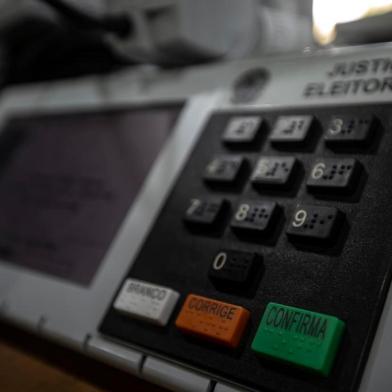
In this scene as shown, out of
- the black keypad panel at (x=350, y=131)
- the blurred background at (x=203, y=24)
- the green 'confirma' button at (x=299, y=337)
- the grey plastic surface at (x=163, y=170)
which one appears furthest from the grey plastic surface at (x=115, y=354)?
the blurred background at (x=203, y=24)

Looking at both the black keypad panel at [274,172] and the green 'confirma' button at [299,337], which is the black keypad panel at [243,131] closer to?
the black keypad panel at [274,172]

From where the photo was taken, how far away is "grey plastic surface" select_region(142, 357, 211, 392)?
343 mm

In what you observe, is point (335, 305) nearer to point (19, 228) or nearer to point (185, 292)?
point (185, 292)

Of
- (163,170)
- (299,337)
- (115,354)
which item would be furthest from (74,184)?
(299,337)

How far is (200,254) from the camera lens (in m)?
0.40

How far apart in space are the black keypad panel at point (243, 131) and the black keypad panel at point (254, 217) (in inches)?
2.6

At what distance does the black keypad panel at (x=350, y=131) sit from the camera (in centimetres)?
37

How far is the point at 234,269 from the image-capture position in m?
0.36

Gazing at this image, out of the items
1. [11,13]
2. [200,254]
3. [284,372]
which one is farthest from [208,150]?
[11,13]

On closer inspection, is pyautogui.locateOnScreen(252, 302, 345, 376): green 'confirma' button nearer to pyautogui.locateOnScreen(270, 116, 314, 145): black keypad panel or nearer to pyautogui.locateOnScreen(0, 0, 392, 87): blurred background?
pyautogui.locateOnScreen(270, 116, 314, 145): black keypad panel

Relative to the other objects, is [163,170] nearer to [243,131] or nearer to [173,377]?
[243,131]

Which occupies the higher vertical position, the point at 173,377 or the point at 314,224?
the point at 314,224

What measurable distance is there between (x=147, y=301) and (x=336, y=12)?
358mm

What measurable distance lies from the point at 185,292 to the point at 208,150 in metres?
0.14
